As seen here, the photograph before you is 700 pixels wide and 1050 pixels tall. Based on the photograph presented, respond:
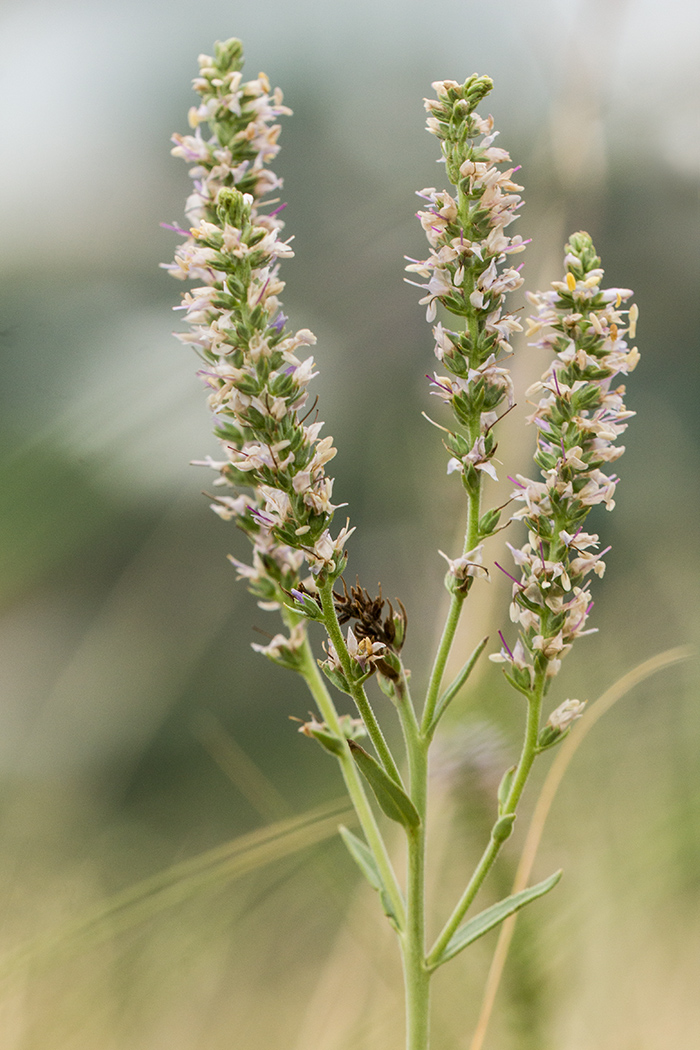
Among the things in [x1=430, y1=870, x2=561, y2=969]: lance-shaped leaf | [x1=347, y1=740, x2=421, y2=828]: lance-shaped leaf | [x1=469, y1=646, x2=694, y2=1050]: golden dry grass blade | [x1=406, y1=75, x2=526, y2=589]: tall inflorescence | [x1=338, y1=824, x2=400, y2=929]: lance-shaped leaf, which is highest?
[x1=406, y1=75, x2=526, y2=589]: tall inflorescence

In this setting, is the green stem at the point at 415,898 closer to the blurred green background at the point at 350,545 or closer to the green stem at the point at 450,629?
the green stem at the point at 450,629

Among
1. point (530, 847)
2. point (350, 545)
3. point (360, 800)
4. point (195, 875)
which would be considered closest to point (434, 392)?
point (360, 800)

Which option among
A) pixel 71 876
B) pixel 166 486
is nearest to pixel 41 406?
pixel 166 486

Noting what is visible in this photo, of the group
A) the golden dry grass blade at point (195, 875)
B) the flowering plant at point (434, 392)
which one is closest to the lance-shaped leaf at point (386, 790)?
the flowering plant at point (434, 392)

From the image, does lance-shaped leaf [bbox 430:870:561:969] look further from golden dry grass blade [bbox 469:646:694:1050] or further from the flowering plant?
golden dry grass blade [bbox 469:646:694:1050]

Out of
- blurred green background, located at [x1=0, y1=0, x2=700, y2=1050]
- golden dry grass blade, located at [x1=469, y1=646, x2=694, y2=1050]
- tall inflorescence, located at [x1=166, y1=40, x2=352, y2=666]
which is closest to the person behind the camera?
tall inflorescence, located at [x1=166, y1=40, x2=352, y2=666]

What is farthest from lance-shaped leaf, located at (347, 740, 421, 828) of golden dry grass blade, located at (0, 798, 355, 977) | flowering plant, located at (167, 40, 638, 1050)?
golden dry grass blade, located at (0, 798, 355, 977)

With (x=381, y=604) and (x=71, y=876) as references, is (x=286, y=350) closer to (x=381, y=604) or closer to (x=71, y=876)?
(x=381, y=604)

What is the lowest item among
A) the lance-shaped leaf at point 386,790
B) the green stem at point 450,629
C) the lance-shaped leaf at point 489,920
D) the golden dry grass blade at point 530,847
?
the golden dry grass blade at point 530,847
